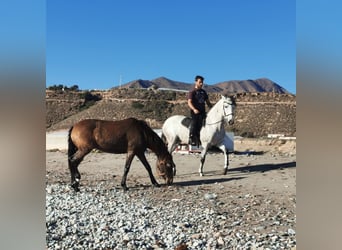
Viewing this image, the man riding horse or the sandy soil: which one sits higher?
the man riding horse

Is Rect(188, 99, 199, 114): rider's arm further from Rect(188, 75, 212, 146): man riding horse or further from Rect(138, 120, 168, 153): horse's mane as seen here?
Rect(138, 120, 168, 153): horse's mane

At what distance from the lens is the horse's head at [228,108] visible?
5832 mm

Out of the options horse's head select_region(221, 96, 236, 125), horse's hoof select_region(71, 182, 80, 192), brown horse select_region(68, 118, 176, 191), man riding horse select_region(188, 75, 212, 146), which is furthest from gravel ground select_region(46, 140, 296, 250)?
horse's head select_region(221, 96, 236, 125)

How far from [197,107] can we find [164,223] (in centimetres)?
296

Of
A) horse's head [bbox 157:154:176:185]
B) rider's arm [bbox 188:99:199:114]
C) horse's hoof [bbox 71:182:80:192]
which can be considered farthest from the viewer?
rider's arm [bbox 188:99:199:114]

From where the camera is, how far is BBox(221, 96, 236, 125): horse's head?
583 cm

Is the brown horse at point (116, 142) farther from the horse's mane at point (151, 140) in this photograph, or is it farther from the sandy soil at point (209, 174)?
the sandy soil at point (209, 174)

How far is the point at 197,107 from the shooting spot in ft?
20.0

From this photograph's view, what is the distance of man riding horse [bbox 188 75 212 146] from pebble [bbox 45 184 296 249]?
5.96 ft

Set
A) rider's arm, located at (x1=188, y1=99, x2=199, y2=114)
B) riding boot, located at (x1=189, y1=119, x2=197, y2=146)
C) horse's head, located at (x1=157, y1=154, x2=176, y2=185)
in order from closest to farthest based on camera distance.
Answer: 1. horse's head, located at (x1=157, y1=154, x2=176, y2=185)
2. rider's arm, located at (x1=188, y1=99, x2=199, y2=114)
3. riding boot, located at (x1=189, y1=119, x2=197, y2=146)
